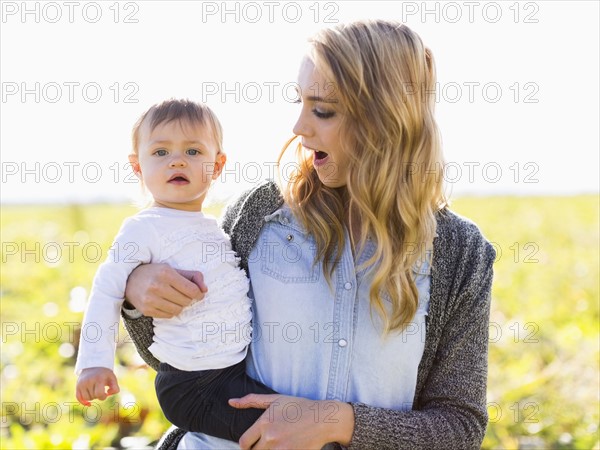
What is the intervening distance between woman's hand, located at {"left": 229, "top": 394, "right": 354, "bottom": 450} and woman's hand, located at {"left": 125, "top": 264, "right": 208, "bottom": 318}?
0.31 meters

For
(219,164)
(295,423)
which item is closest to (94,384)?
(295,423)

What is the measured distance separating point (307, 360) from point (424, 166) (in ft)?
2.25

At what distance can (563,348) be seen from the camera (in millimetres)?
4953

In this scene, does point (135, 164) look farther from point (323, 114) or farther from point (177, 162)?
point (323, 114)

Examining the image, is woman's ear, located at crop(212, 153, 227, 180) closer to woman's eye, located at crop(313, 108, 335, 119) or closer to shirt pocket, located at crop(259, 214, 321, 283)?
shirt pocket, located at crop(259, 214, 321, 283)

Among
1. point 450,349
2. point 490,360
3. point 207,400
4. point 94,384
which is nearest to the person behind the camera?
point 94,384

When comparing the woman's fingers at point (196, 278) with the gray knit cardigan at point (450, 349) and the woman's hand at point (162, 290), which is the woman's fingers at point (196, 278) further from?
the gray knit cardigan at point (450, 349)

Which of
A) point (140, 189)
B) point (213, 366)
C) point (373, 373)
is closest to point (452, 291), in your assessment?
point (373, 373)

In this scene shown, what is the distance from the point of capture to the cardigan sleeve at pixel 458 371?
2291 mm

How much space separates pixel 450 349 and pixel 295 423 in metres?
0.52

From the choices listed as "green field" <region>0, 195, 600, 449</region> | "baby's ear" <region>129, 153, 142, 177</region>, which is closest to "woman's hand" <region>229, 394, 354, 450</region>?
"baby's ear" <region>129, 153, 142, 177</region>

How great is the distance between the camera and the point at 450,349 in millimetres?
2350

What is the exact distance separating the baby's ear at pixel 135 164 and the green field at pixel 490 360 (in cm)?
148

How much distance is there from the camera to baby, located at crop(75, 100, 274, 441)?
2.20 meters
